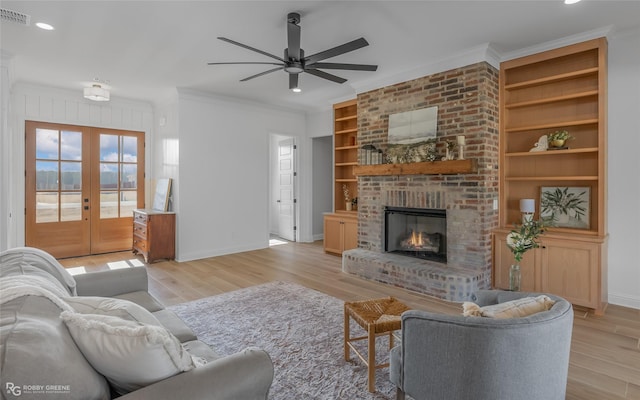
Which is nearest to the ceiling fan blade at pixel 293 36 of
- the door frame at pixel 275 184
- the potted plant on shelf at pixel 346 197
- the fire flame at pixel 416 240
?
the fire flame at pixel 416 240

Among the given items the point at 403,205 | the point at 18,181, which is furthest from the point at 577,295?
the point at 18,181

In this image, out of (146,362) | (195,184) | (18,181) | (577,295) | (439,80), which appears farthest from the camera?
(195,184)

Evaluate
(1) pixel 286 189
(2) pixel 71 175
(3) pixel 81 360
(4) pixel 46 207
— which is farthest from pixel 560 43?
(4) pixel 46 207

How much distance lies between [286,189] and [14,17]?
17.5 ft

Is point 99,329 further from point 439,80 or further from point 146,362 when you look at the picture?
point 439,80

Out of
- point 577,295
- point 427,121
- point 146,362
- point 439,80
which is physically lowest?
point 577,295

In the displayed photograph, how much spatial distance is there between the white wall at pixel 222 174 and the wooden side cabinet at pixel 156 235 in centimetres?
16

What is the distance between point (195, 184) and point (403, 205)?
3495mm

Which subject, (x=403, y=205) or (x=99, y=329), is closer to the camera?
(x=99, y=329)

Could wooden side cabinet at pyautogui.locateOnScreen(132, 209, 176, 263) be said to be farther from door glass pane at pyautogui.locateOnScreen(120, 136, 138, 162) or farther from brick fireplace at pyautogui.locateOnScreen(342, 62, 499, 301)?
brick fireplace at pyautogui.locateOnScreen(342, 62, 499, 301)

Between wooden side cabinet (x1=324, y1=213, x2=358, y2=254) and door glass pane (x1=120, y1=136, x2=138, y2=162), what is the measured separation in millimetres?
3883

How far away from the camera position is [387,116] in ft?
16.3

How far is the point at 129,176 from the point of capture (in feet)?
21.3

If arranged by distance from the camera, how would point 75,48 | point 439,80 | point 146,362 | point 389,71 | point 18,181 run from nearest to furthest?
point 146,362 < point 75,48 < point 439,80 < point 389,71 < point 18,181
